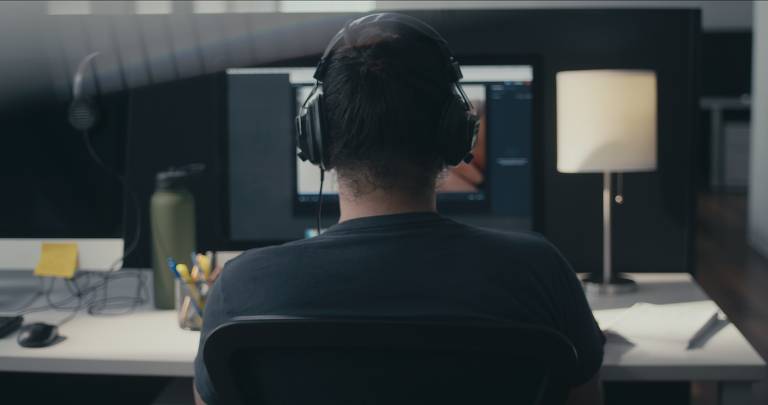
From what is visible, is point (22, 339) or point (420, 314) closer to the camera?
point (420, 314)

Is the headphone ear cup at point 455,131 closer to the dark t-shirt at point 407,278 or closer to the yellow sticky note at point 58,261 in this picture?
the dark t-shirt at point 407,278

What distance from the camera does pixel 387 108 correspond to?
813 millimetres

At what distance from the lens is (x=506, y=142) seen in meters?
1.56

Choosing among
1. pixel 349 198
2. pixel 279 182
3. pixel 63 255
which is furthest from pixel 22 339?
pixel 349 198

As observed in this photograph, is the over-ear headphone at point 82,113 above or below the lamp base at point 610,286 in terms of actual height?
above

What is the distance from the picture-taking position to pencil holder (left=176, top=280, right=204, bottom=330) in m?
1.37

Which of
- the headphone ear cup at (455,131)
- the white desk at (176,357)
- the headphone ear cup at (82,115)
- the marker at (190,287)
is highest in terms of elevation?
the headphone ear cup at (82,115)

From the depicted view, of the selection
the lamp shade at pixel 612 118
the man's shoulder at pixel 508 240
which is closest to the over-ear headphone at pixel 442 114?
the man's shoulder at pixel 508 240

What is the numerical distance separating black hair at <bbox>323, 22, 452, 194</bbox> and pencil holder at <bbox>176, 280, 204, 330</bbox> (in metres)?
0.61

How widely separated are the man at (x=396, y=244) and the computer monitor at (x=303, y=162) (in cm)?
65

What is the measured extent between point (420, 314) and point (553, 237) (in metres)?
1.11

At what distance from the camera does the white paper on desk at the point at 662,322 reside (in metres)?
1.29

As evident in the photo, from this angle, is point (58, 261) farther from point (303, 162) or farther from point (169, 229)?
point (303, 162)

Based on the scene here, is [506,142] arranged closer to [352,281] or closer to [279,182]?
[279,182]
